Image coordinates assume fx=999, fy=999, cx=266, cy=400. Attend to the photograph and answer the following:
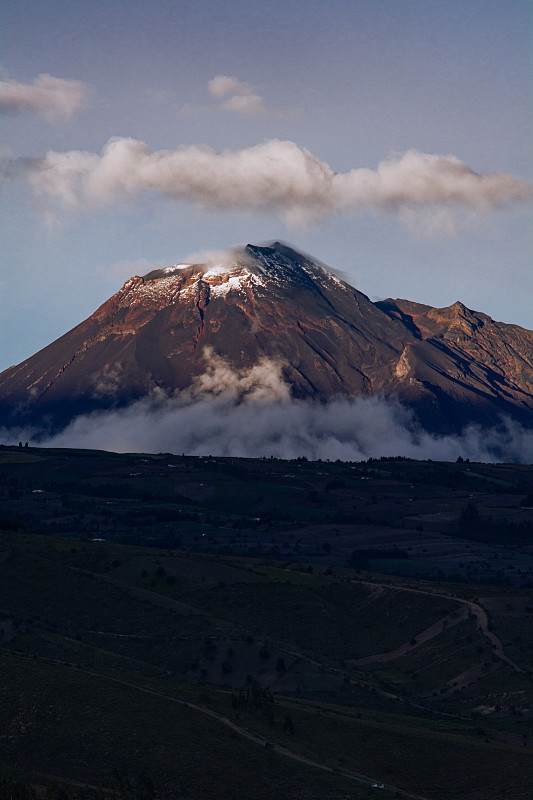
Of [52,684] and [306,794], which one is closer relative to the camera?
[306,794]

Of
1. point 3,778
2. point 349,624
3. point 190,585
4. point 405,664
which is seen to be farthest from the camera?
point 190,585

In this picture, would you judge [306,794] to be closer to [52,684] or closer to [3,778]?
[3,778]

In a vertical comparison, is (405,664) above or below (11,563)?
below

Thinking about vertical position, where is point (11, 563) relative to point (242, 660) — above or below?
above

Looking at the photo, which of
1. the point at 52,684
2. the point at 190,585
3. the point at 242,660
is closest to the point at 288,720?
the point at 52,684

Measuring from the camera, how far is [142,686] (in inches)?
3219

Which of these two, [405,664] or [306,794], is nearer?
[306,794]

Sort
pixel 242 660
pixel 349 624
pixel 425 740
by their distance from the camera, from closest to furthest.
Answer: pixel 425 740, pixel 242 660, pixel 349 624

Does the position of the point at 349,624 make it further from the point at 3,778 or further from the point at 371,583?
the point at 3,778

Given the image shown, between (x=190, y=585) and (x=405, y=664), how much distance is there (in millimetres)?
37255

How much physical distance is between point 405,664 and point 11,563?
5503 cm

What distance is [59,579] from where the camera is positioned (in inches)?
Result: 5226

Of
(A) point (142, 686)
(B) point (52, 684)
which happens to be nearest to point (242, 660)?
(A) point (142, 686)

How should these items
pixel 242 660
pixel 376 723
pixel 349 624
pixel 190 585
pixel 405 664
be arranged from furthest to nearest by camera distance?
1. pixel 190 585
2. pixel 349 624
3. pixel 405 664
4. pixel 242 660
5. pixel 376 723
